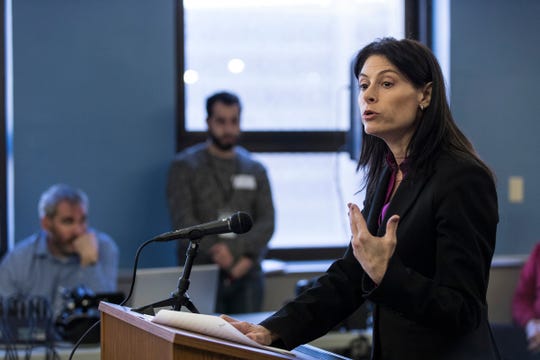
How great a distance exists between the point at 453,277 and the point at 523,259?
4183 mm

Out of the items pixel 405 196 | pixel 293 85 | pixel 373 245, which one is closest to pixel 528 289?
pixel 293 85

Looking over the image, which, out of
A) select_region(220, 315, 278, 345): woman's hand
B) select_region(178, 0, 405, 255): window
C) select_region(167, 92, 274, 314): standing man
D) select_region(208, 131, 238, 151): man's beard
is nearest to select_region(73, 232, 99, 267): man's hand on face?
select_region(167, 92, 274, 314): standing man

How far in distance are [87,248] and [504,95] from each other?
296 cm

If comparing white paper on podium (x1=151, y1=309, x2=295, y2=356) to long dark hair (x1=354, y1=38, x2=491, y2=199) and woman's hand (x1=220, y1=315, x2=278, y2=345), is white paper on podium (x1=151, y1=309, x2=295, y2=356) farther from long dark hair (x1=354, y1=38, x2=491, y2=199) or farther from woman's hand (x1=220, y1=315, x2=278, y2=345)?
long dark hair (x1=354, y1=38, x2=491, y2=199)

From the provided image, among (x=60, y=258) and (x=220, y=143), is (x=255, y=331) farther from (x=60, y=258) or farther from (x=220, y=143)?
(x=220, y=143)

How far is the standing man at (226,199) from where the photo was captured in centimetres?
494

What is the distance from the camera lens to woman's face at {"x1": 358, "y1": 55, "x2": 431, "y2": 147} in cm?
199

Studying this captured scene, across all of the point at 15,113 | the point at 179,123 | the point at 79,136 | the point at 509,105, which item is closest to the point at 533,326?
the point at 509,105

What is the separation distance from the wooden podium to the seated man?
2440mm

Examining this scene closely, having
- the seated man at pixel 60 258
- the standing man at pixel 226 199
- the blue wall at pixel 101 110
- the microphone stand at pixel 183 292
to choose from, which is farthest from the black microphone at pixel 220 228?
the blue wall at pixel 101 110

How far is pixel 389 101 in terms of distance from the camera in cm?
199

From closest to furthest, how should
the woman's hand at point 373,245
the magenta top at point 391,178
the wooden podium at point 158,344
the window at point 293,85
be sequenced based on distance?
the wooden podium at point 158,344 < the woman's hand at point 373,245 < the magenta top at point 391,178 < the window at point 293,85

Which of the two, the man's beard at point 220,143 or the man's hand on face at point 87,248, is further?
the man's beard at point 220,143

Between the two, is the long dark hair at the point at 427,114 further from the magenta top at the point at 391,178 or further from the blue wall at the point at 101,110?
the blue wall at the point at 101,110
